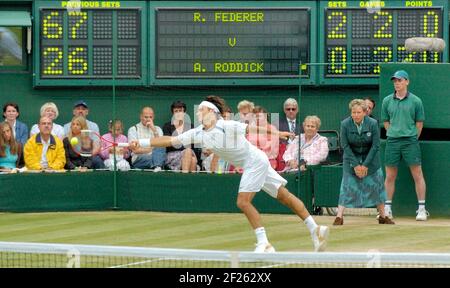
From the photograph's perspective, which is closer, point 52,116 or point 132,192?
point 132,192

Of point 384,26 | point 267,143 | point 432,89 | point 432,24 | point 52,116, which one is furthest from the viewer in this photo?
point 384,26

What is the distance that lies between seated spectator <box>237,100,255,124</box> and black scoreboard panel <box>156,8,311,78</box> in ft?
4.37

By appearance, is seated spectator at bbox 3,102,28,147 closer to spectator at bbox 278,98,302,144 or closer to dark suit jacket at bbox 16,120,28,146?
dark suit jacket at bbox 16,120,28,146

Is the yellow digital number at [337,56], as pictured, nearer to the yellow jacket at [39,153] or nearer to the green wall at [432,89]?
the green wall at [432,89]

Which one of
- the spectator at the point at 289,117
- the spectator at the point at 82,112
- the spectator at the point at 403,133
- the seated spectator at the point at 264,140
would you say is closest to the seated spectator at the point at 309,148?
the seated spectator at the point at 264,140

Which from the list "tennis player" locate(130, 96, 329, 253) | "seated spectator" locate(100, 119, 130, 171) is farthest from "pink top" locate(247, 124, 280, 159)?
"tennis player" locate(130, 96, 329, 253)

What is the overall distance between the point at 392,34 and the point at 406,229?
4.68 meters

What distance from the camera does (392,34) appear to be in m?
20.2

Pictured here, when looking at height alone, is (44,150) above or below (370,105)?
below

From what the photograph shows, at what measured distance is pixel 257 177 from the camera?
46.4ft

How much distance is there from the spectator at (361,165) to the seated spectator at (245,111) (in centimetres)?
210

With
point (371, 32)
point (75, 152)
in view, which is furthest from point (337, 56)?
point (75, 152)

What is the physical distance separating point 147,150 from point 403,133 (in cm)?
398

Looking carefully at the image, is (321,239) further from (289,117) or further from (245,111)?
(289,117)
